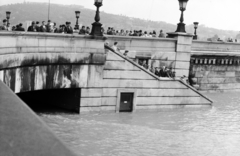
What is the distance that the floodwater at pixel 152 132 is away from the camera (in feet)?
52.4

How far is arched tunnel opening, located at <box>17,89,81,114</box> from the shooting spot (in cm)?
2152

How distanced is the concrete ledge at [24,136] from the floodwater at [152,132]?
39.0ft

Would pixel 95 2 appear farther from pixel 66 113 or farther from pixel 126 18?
pixel 126 18

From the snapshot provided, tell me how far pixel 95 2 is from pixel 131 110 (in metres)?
5.92

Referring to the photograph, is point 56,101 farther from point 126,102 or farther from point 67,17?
point 67,17

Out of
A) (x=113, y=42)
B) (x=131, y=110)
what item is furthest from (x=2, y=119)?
(x=113, y=42)

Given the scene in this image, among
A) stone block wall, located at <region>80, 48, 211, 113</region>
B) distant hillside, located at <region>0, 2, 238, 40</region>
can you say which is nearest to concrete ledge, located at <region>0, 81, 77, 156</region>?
stone block wall, located at <region>80, 48, 211, 113</region>

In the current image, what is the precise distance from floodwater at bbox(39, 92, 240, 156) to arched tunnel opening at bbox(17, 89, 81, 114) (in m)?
0.97

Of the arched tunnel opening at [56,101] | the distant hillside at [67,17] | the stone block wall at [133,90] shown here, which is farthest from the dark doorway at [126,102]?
the distant hillside at [67,17]

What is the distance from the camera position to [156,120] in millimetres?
21594

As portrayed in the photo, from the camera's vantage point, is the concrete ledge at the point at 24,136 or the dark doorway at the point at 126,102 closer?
the concrete ledge at the point at 24,136

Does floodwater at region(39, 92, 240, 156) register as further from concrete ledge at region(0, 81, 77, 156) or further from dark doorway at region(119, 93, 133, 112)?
concrete ledge at region(0, 81, 77, 156)

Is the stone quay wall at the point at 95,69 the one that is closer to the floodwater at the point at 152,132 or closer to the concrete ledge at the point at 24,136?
the floodwater at the point at 152,132

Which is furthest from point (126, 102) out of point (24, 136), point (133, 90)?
point (24, 136)
